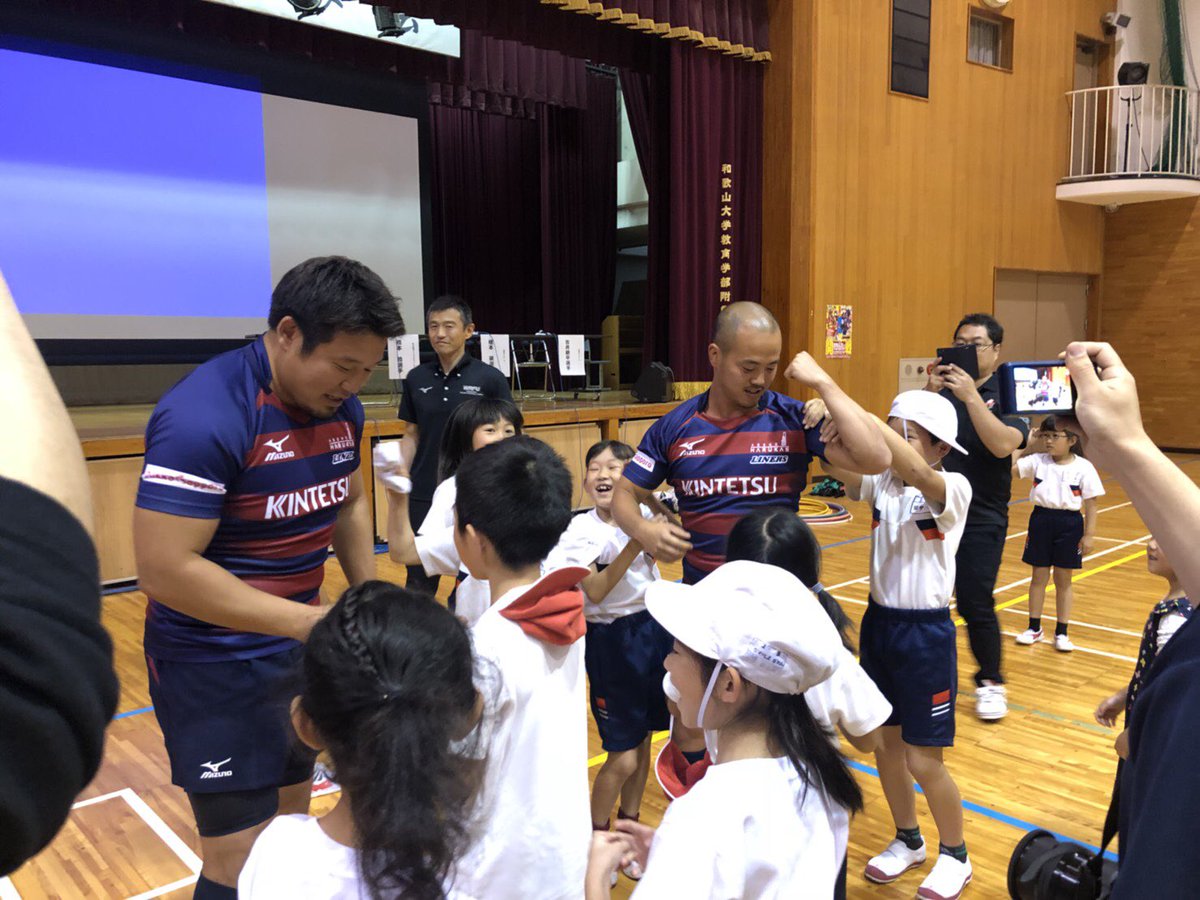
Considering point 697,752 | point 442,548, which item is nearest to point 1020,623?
point 697,752

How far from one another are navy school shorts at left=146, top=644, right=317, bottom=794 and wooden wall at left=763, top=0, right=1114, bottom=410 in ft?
26.5

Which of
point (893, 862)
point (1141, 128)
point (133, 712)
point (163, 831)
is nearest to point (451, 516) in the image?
point (163, 831)

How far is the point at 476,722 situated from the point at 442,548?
0.94m

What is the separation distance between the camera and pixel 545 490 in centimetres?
187

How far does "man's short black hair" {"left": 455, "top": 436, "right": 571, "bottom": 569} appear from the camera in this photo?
6.01 feet

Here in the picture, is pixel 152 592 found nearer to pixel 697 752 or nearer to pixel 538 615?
pixel 538 615

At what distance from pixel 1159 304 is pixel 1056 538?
9.70m

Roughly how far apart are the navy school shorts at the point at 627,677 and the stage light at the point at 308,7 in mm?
7796

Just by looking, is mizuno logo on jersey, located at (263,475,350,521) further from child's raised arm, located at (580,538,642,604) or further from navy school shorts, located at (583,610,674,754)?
navy school shorts, located at (583,610,674,754)

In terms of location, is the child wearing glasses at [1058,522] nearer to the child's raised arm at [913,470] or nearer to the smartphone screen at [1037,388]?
the child's raised arm at [913,470]

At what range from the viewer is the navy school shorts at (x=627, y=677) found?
8.87 feet

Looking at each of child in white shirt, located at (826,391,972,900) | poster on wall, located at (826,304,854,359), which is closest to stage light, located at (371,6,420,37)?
poster on wall, located at (826,304,854,359)

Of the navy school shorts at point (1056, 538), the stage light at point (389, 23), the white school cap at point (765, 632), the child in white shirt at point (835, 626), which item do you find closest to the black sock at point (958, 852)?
the child in white shirt at point (835, 626)

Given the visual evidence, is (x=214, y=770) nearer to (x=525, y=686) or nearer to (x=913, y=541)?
(x=525, y=686)
